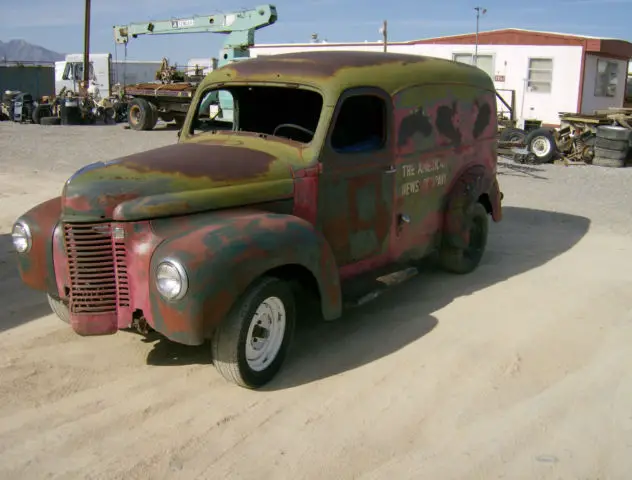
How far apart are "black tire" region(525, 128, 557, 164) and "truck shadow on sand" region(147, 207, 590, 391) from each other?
321 inches

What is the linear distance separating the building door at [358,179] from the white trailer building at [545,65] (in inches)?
591

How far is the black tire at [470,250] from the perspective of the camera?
19.7 ft

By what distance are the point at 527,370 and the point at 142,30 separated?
71.0 ft

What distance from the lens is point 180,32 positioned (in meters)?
21.7

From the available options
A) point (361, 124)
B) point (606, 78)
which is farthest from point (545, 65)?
point (361, 124)

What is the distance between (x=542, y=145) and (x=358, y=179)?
1207 centimetres

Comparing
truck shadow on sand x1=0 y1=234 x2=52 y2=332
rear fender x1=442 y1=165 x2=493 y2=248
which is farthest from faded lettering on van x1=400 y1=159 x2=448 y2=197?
truck shadow on sand x1=0 y1=234 x2=52 y2=332

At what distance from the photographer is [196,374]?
13.2 ft

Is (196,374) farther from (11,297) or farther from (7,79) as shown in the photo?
(7,79)

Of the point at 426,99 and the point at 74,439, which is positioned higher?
the point at 426,99

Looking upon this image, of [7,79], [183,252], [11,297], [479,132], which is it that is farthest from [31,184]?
[7,79]

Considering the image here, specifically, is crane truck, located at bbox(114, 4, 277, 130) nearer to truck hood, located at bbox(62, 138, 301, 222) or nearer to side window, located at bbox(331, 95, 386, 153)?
side window, located at bbox(331, 95, 386, 153)

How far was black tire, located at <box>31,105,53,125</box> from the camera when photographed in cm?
2412

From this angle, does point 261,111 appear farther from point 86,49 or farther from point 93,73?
point 93,73
